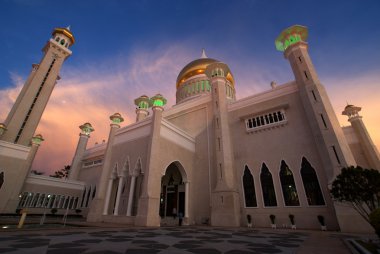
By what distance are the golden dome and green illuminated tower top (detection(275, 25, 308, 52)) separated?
36.0 feet

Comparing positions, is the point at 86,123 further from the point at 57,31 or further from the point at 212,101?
the point at 212,101

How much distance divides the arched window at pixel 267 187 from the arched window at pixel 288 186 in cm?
77

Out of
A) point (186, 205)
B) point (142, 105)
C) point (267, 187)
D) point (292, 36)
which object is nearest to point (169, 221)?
point (186, 205)

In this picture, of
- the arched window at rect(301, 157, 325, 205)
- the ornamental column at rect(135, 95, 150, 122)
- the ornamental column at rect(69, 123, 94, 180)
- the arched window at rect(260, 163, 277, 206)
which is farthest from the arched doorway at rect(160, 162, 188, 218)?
the ornamental column at rect(69, 123, 94, 180)

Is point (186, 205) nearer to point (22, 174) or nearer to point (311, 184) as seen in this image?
point (311, 184)

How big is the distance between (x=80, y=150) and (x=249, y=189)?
2695 cm

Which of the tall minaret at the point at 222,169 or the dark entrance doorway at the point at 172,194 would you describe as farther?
the dark entrance doorway at the point at 172,194

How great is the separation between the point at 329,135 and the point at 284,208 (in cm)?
577

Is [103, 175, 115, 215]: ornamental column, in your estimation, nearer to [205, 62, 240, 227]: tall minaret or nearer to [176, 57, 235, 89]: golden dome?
[205, 62, 240, 227]: tall minaret

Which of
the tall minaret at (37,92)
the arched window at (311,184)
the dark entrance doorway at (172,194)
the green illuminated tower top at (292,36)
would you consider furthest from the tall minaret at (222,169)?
the tall minaret at (37,92)

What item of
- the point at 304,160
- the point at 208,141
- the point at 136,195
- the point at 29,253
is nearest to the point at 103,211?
the point at 136,195

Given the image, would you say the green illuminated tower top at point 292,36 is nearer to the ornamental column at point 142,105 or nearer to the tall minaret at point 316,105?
the tall minaret at point 316,105

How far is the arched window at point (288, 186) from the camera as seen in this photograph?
521 inches

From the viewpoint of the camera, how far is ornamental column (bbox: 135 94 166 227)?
1262cm
